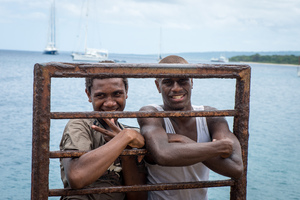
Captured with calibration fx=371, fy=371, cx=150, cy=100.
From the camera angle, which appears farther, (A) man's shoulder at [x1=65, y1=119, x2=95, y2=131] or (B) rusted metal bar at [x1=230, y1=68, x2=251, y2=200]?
(A) man's shoulder at [x1=65, y1=119, x2=95, y2=131]

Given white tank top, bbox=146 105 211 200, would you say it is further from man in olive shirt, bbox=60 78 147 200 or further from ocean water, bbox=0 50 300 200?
ocean water, bbox=0 50 300 200

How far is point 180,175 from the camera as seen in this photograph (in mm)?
2254

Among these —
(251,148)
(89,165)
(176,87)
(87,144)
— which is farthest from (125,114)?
(251,148)

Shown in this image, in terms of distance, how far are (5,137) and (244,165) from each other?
1114 cm

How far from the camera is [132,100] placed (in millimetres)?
21500

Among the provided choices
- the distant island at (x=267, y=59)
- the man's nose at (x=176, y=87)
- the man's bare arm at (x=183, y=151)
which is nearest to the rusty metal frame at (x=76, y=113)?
the man's bare arm at (x=183, y=151)

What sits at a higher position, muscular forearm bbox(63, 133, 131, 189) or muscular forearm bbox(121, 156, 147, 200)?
A: muscular forearm bbox(63, 133, 131, 189)

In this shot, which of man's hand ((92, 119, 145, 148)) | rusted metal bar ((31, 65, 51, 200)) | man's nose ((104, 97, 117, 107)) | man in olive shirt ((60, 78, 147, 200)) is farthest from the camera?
man's nose ((104, 97, 117, 107))

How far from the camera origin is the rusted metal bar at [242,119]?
1845 millimetres

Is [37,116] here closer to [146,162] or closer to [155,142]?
[155,142]

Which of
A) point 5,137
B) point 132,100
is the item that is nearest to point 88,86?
point 5,137

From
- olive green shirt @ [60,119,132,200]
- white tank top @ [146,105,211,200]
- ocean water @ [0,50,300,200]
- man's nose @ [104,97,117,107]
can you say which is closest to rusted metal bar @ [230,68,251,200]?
white tank top @ [146,105,211,200]

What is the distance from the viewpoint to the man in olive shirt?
5.58ft

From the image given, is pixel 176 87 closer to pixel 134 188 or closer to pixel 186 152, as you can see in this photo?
pixel 186 152
